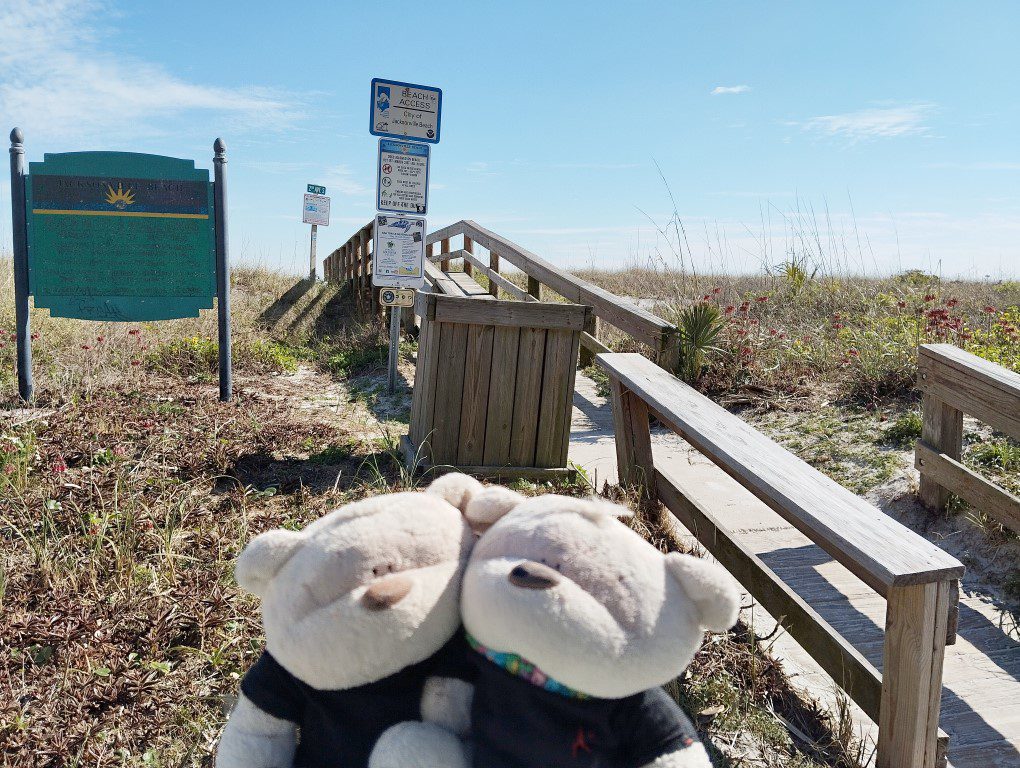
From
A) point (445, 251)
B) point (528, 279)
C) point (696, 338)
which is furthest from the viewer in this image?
point (445, 251)

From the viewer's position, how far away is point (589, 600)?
4.10 feet

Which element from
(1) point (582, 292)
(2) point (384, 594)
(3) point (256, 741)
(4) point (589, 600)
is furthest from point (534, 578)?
(1) point (582, 292)

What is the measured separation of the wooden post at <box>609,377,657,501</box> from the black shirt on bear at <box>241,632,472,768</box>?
107 inches

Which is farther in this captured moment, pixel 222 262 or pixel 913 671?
pixel 222 262

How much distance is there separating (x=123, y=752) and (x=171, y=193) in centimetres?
556

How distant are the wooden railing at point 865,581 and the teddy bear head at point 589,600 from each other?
115 cm

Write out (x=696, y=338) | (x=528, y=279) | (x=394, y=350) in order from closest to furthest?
1. (x=696, y=338)
2. (x=394, y=350)
3. (x=528, y=279)

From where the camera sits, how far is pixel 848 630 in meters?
3.62

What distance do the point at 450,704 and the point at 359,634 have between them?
237mm

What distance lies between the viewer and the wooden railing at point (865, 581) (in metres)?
2.34

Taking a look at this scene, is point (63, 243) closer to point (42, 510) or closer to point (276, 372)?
point (276, 372)

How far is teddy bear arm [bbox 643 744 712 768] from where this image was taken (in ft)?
4.55

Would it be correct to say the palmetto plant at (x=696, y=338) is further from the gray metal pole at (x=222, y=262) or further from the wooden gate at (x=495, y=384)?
the gray metal pole at (x=222, y=262)

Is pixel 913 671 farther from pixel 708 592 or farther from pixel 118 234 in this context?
pixel 118 234
